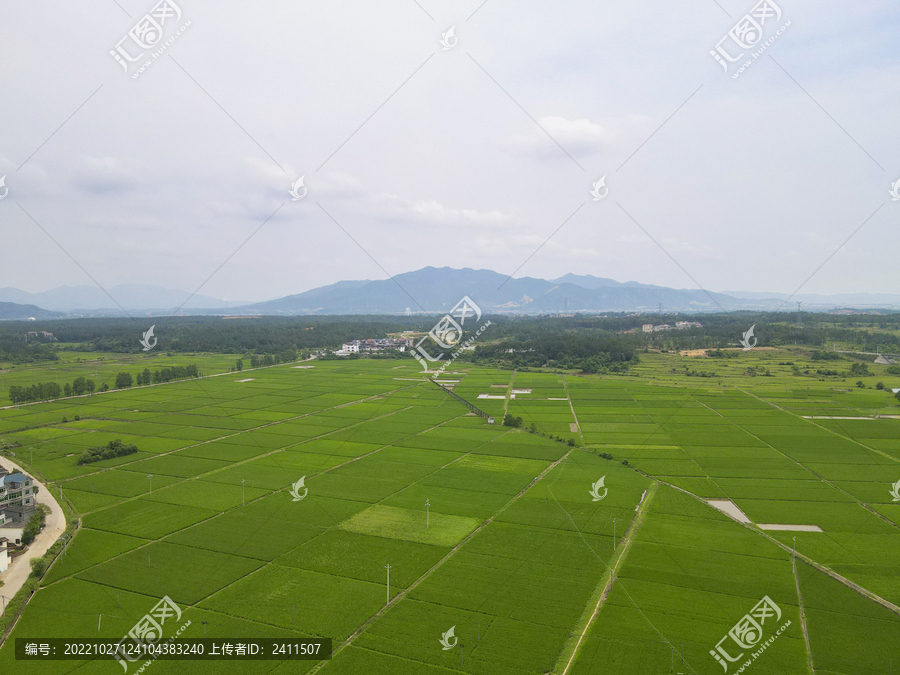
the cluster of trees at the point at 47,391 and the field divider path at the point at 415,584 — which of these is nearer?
the field divider path at the point at 415,584

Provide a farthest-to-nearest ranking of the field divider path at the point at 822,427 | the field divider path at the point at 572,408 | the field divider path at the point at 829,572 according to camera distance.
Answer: the field divider path at the point at 572,408 < the field divider path at the point at 822,427 < the field divider path at the point at 829,572

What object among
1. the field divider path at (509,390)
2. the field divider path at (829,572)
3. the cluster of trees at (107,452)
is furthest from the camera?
the field divider path at (509,390)

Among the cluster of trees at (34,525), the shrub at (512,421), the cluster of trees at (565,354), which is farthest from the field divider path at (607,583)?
the cluster of trees at (565,354)

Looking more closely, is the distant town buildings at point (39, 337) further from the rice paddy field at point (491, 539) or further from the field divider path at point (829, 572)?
the field divider path at point (829, 572)

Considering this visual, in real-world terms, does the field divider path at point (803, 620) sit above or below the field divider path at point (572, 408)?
below

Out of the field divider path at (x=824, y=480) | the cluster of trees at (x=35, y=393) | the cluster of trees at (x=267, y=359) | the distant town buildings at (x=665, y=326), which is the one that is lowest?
the field divider path at (x=824, y=480)

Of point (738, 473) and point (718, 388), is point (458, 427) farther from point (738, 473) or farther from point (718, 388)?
point (718, 388)

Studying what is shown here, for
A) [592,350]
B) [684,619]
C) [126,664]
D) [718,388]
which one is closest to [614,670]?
[684,619]
